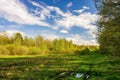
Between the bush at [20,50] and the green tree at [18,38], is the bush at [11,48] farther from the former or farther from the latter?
the green tree at [18,38]

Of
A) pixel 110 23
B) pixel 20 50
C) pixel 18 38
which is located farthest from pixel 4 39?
pixel 110 23

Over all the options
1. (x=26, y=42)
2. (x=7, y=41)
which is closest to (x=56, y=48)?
(x=26, y=42)

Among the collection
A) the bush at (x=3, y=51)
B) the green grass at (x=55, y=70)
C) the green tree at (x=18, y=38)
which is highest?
the green tree at (x=18, y=38)

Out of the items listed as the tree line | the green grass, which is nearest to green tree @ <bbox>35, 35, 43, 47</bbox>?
the tree line

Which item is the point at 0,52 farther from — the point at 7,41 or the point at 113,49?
the point at 113,49

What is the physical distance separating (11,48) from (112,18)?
6667 cm

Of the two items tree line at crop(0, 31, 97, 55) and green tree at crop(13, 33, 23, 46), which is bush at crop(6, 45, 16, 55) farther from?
green tree at crop(13, 33, 23, 46)

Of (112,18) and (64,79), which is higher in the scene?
(112,18)

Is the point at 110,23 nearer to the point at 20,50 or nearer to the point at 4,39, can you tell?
the point at 20,50

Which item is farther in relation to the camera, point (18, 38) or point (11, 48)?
point (18, 38)

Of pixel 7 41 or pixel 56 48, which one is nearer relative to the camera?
pixel 7 41

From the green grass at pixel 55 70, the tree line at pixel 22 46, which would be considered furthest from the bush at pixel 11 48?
the green grass at pixel 55 70

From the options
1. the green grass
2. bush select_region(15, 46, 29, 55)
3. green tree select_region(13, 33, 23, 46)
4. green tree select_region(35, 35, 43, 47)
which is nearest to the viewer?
the green grass

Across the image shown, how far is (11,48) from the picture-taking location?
300 feet
